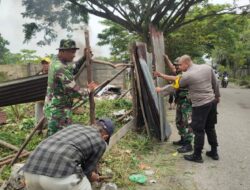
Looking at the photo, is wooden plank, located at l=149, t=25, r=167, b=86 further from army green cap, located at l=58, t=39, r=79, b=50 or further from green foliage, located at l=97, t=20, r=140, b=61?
green foliage, located at l=97, t=20, r=140, b=61

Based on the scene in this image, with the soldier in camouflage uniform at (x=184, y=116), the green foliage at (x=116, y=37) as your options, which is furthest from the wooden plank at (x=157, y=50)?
the green foliage at (x=116, y=37)

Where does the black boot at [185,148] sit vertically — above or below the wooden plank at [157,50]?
below

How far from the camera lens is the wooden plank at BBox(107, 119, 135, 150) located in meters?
6.77

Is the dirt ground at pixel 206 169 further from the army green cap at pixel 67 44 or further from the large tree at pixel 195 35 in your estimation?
the large tree at pixel 195 35

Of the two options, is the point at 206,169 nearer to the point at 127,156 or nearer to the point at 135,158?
the point at 135,158

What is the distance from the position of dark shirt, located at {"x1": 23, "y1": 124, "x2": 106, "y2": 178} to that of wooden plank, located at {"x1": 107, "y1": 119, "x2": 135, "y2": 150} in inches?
118

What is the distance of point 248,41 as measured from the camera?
38469mm

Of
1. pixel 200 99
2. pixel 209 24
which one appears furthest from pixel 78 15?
pixel 200 99

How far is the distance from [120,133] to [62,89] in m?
2.66

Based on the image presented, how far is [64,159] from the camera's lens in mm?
3301

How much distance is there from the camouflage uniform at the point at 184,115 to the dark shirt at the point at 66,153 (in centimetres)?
400

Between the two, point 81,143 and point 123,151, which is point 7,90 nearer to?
point 123,151

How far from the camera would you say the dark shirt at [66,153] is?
10.8 feet

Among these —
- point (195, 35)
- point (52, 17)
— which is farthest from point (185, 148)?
point (195, 35)
